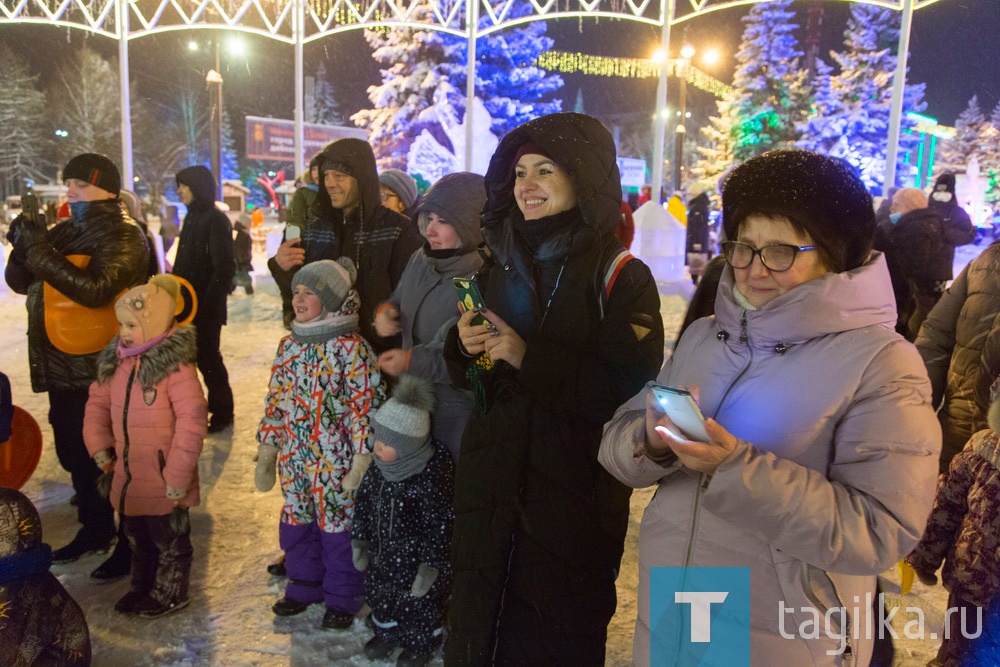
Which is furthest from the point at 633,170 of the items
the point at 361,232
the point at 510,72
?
the point at 361,232

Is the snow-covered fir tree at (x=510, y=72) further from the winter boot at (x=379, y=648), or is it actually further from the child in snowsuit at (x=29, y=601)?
the child in snowsuit at (x=29, y=601)

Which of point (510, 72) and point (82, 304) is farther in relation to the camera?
point (510, 72)

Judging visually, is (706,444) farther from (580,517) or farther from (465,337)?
(465,337)

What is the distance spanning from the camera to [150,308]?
348 cm

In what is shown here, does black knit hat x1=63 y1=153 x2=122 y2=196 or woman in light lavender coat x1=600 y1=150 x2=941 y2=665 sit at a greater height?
black knit hat x1=63 y1=153 x2=122 y2=196

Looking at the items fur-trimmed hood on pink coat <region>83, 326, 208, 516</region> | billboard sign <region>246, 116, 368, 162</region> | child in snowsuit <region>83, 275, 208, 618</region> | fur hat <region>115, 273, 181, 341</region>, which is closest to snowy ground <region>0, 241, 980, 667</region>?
child in snowsuit <region>83, 275, 208, 618</region>

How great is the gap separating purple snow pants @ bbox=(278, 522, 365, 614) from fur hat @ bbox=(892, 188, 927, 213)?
568cm

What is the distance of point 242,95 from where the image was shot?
34.9 meters

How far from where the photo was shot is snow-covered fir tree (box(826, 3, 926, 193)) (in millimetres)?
22969

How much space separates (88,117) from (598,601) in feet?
128

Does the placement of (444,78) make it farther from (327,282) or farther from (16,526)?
(16,526)

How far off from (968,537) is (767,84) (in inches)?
919

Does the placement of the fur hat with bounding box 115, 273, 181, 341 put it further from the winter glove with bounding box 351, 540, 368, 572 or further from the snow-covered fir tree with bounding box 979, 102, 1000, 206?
the snow-covered fir tree with bounding box 979, 102, 1000, 206

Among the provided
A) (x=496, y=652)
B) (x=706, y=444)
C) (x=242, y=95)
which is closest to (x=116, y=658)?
(x=496, y=652)
